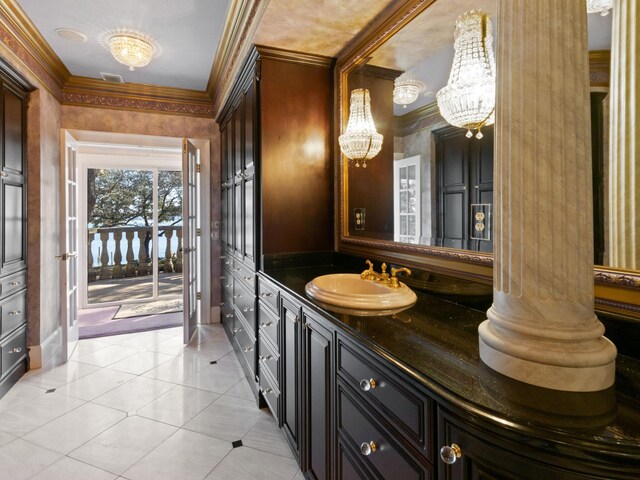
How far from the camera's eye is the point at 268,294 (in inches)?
85.5

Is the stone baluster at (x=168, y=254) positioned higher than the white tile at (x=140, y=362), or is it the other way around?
the stone baluster at (x=168, y=254)

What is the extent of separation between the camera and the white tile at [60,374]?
279cm

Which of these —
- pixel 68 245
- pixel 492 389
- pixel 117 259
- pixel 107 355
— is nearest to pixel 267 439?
pixel 492 389

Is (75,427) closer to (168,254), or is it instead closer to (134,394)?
(134,394)

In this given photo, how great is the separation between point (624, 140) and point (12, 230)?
362cm

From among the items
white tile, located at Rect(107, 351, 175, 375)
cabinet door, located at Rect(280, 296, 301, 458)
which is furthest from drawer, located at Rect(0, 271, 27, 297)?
cabinet door, located at Rect(280, 296, 301, 458)

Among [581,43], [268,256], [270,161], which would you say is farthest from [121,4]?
[581,43]

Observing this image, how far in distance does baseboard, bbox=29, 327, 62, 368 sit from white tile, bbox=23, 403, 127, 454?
994 millimetres

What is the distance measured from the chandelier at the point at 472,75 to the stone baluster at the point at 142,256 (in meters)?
5.94

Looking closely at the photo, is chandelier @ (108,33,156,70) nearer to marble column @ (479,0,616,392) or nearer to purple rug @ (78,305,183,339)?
purple rug @ (78,305,183,339)

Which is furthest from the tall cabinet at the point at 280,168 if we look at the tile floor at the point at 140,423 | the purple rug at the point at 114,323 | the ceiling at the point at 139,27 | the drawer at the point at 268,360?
the purple rug at the point at 114,323

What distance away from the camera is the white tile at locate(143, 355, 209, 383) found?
9.50ft

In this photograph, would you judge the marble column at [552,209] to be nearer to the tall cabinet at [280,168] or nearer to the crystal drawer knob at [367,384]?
the crystal drawer knob at [367,384]

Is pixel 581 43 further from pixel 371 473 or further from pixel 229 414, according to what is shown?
pixel 229 414
